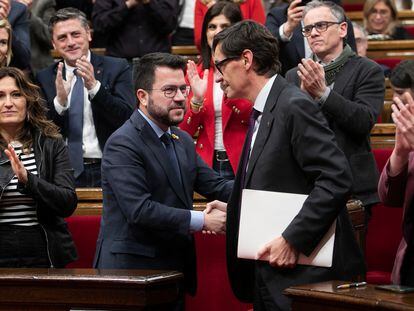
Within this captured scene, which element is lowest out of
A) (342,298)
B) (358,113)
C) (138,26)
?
(342,298)

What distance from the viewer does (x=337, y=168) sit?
2.50 meters

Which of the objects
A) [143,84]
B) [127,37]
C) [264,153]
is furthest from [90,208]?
[127,37]

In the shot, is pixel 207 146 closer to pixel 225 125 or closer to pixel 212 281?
pixel 225 125

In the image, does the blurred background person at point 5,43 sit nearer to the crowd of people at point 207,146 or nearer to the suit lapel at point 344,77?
the crowd of people at point 207,146

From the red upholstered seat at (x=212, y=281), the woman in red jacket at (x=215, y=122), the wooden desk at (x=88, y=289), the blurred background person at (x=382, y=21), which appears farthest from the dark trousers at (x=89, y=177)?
the blurred background person at (x=382, y=21)

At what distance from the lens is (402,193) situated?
113 inches

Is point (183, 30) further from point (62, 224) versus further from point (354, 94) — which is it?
point (62, 224)

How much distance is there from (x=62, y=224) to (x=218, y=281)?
67 centimetres

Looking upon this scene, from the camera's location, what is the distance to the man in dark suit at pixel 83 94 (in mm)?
4230

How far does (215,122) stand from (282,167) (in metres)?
1.37

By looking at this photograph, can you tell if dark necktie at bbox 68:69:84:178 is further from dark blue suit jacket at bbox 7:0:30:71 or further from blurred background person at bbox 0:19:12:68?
dark blue suit jacket at bbox 7:0:30:71

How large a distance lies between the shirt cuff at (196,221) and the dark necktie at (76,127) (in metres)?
1.45

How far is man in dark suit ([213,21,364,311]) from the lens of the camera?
2.50 metres

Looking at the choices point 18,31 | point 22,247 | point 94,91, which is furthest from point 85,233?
point 18,31
